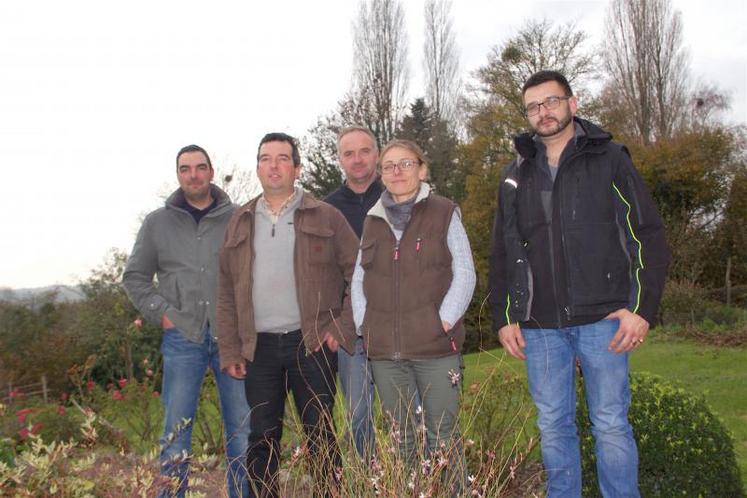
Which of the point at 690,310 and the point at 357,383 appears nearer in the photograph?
the point at 357,383

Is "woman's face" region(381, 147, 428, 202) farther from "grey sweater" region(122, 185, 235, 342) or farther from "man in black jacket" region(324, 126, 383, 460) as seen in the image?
Answer: "grey sweater" region(122, 185, 235, 342)

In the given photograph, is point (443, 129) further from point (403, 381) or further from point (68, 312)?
point (403, 381)

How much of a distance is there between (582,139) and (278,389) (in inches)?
83.3

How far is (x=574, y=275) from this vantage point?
3.44 m

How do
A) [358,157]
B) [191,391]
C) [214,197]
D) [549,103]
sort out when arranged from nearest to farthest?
[549,103]
[191,391]
[358,157]
[214,197]

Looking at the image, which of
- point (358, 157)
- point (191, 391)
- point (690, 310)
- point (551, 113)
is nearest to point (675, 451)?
point (551, 113)

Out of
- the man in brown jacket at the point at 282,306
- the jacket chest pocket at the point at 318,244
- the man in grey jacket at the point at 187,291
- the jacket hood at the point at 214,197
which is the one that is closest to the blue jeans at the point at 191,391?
the man in grey jacket at the point at 187,291

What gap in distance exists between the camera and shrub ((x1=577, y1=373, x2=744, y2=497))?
379 centimetres

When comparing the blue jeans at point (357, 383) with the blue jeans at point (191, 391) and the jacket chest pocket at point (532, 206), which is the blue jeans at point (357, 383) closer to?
the blue jeans at point (191, 391)

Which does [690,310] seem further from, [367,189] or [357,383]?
[357,383]

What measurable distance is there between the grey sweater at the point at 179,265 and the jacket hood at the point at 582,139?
196 centimetres

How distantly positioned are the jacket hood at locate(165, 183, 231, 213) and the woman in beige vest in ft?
3.90

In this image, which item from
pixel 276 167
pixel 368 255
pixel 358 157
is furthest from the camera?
pixel 358 157

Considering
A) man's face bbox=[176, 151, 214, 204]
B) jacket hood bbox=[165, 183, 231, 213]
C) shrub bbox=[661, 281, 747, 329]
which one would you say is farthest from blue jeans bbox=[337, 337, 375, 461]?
shrub bbox=[661, 281, 747, 329]
